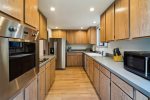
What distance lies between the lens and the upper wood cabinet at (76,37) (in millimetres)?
9289

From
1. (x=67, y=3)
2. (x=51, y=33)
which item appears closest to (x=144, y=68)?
(x=67, y=3)

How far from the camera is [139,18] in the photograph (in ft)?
6.71

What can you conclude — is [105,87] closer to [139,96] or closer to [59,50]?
[139,96]

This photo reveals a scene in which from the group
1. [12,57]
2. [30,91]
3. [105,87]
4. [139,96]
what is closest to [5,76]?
[12,57]

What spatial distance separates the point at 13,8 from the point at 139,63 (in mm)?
1497

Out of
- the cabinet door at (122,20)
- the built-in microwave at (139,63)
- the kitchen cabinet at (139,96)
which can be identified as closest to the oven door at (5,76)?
the kitchen cabinet at (139,96)

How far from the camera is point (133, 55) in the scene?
78.7 inches

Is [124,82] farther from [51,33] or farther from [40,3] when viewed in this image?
[51,33]

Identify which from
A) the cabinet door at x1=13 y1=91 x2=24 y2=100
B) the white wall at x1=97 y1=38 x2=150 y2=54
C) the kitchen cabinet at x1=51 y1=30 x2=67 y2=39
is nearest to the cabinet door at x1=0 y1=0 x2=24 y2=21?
the cabinet door at x1=13 y1=91 x2=24 y2=100

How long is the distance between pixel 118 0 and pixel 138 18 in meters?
1.12

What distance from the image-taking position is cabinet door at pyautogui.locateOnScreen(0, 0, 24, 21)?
1.23 meters

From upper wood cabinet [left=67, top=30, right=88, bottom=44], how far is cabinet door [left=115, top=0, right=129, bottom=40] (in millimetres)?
6090

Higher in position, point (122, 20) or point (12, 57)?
point (122, 20)

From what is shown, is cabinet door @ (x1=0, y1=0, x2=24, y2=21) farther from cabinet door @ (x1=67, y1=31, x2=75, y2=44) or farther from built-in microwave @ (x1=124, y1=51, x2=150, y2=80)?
cabinet door @ (x1=67, y1=31, x2=75, y2=44)
